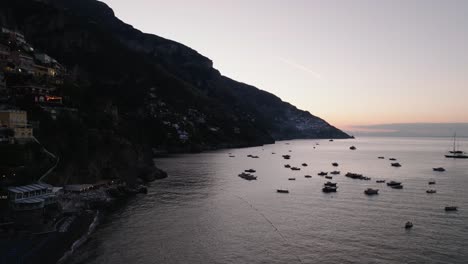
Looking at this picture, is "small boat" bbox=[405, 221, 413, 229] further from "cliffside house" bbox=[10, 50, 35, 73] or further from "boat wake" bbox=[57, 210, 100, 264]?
"cliffside house" bbox=[10, 50, 35, 73]

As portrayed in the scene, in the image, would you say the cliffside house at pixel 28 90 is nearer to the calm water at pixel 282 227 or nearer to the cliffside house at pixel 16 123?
the cliffside house at pixel 16 123

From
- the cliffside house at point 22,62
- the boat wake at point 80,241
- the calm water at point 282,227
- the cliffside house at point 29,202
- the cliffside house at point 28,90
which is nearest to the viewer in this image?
the boat wake at point 80,241

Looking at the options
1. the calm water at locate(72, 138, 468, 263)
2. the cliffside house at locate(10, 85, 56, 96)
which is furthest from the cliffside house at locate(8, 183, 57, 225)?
the cliffside house at locate(10, 85, 56, 96)

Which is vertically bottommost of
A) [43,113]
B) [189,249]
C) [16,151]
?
[189,249]

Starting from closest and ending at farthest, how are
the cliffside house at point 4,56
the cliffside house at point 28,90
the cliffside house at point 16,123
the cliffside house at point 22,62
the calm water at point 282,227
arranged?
the calm water at point 282,227 → the cliffside house at point 16,123 → the cliffside house at point 28,90 → the cliffside house at point 4,56 → the cliffside house at point 22,62

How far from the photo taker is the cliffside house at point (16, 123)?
221ft

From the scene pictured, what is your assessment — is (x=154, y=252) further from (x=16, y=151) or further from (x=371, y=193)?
(x=371, y=193)

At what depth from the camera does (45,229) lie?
159 ft

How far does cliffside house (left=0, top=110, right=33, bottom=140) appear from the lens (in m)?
67.2

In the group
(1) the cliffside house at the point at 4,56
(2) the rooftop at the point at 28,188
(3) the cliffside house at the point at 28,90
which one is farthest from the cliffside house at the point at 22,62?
(2) the rooftop at the point at 28,188

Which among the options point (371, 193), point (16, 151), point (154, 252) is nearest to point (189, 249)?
point (154, 252)

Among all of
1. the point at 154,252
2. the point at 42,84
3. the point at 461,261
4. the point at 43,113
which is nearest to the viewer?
the point at 461,261

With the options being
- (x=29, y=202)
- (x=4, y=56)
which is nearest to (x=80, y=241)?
(x=29, y=202)

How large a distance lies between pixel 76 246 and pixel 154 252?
10.4 meters
